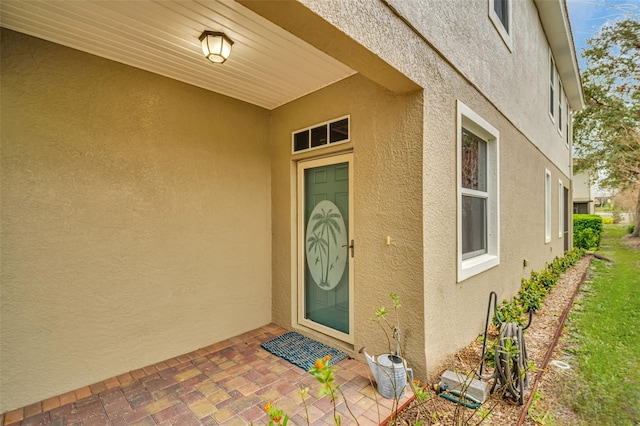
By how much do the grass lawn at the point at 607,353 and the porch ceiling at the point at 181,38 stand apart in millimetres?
4192

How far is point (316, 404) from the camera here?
2701 mm

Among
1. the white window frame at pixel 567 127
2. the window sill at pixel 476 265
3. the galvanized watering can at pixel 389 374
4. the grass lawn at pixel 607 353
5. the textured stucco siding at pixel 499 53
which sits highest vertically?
the white window frame at pixel 567 127

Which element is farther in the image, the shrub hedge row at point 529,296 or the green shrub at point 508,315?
the shrub hedge row at point 529,296

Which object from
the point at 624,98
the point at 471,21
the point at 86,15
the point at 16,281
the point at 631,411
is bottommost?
the point at 631,411

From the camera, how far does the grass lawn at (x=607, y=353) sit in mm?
2715

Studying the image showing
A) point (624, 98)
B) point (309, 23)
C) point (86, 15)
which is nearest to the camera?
point (309, 23)

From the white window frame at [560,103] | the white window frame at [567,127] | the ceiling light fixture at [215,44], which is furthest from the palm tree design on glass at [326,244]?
the white window frame at [567,127]

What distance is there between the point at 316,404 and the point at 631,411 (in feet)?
9.31

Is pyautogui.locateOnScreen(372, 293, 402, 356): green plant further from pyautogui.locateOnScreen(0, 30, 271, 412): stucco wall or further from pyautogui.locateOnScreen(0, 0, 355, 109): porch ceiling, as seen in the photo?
pyautogui.locateOnScreen(0, 0, 355, 109): porch ceiling

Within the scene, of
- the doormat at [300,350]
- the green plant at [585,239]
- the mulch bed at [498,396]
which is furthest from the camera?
the green plant at [585,239]

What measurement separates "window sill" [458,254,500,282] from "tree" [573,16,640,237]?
17.2 meters

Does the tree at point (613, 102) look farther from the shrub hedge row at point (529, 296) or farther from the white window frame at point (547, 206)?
the shrub hedge row at point (529, 296)

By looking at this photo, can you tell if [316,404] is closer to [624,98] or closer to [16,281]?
[16,281]

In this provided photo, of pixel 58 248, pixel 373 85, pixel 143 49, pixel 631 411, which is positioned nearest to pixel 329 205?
pixel 373 85
